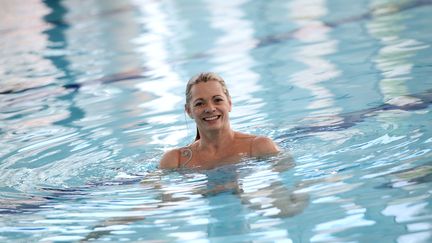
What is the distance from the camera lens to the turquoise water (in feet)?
12.2

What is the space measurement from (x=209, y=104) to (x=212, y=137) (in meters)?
0.27

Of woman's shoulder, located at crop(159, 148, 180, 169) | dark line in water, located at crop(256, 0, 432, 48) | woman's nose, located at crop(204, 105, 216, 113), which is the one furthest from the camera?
dark line in water, located at crop(256, 0, 432, 48)

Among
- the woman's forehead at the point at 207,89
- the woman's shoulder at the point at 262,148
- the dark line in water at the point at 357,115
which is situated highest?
the woman's forehead at the point at 207,89

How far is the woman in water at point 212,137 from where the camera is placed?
4625 millimetres

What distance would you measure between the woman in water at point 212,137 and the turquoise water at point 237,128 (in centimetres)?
13

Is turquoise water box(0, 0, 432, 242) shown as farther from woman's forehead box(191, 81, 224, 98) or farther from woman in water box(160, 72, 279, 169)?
woman's forehead box(191, 81, 224, 98)

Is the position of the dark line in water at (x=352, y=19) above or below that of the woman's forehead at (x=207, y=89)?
below

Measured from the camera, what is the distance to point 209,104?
460 centimetres

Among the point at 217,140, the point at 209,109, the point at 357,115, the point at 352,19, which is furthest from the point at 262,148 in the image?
the point at 352,19

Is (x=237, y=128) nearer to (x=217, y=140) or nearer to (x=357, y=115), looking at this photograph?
(x=357, y=115)

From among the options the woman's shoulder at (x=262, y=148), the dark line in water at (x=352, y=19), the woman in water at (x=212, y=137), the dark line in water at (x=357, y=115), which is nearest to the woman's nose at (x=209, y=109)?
the woman in water at (x=212, y=137)

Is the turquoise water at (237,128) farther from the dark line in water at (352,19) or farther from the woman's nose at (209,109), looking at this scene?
the woman's nose at (209,109)

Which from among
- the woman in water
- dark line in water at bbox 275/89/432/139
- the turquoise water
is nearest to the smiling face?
the woman in water

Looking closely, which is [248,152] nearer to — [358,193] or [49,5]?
[358,193]
